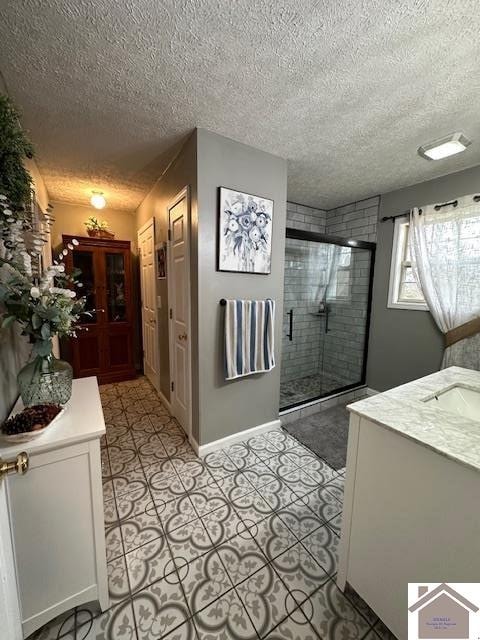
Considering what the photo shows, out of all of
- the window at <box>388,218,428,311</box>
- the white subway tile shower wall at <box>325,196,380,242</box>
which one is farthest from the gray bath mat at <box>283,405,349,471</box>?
the white subway tile shower wall at <box>325,196,380,242</box>

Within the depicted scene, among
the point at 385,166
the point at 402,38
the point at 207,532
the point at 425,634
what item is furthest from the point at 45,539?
the point at 385,166

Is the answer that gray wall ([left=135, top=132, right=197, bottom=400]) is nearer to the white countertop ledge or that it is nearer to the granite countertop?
A: the white countertop ledge

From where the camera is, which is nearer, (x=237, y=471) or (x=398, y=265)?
(x=237, y=471)

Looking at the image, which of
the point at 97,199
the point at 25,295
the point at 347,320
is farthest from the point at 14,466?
the point at 347,320

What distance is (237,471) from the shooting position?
186 cm

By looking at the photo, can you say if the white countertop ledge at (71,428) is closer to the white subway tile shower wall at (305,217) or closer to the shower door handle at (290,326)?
the shower door handle at (290,326)

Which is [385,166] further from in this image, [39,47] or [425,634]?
[425,634]

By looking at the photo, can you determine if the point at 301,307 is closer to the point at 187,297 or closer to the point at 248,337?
the point at 248,337

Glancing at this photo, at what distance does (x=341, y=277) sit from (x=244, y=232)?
186 centimetres

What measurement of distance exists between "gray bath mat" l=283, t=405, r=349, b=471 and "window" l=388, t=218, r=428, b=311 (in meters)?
1.42

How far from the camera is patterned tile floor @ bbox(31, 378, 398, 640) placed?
1.02 metres

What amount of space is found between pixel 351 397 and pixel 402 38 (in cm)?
305

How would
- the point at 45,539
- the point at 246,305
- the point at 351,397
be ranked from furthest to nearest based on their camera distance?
the point at 351,397 < the point at 246,305 < the point at 45,539

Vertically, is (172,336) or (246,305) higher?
(246,305)
